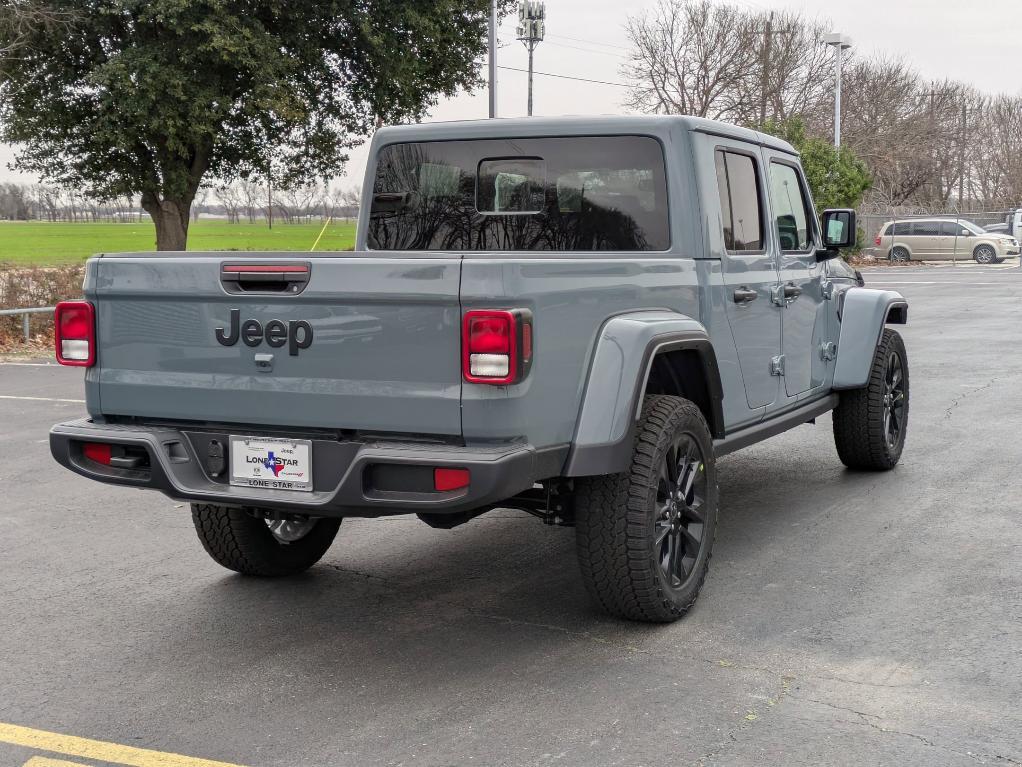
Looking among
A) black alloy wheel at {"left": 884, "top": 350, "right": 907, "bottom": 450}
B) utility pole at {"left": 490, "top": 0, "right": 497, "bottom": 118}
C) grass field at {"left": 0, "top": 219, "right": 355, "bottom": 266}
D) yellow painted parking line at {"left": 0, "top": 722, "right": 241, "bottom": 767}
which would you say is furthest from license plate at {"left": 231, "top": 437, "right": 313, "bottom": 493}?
grass field at {"left": 0, "top": 219, "right": 355, "bottom": 266}

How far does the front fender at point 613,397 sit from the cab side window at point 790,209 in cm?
208

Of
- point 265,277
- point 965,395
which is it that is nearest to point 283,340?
point 265,277

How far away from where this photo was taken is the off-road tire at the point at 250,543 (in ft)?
17.1

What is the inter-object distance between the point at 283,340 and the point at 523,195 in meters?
1.68

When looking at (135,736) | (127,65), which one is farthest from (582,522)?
(127,65)

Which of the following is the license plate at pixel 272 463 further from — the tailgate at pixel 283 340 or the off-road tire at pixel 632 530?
the off-road tire at pixel 632 530

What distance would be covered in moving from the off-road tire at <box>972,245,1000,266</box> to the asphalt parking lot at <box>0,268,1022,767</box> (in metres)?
35.1

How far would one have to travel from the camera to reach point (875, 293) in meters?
7.22

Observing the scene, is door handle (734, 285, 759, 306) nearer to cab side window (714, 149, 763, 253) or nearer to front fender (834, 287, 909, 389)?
cab side window (714, 149, 763, 253)

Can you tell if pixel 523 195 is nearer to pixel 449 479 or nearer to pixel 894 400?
pixel 449 479

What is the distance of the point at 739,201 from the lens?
18.4 feet

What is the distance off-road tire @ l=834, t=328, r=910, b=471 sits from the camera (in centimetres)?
719

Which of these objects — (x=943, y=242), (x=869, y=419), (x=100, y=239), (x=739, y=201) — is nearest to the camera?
(x=739, y=201)

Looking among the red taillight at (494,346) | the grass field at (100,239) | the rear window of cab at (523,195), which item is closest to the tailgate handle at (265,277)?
the red taillight at (494,346)
